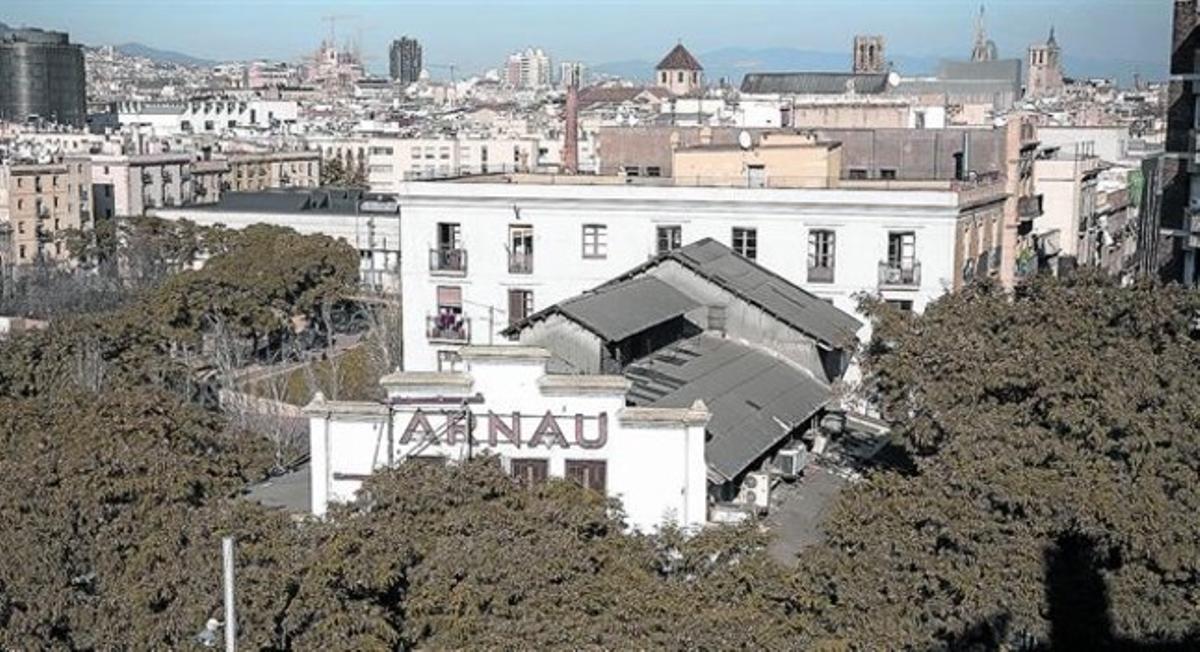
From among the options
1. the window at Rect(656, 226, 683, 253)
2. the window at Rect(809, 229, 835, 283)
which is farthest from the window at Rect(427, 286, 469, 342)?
the window at Rect(809, 229, 835, 283)

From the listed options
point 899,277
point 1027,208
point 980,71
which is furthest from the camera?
point 980,71

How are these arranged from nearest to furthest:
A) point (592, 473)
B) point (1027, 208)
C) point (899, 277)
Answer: point (592, 473)
point (899, 277)
point (1027, 208)

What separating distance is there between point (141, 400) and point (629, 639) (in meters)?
11.2

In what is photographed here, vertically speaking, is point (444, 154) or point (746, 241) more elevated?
point (444, 154)

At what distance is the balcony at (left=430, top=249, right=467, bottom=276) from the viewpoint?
50594 mm

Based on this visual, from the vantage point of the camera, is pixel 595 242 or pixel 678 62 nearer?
pixel 595 242

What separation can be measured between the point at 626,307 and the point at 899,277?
19.2 metres

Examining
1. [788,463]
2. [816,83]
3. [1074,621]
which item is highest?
[816,83]

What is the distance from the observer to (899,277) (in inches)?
1855

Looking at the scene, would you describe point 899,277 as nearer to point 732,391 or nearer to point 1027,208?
point 1027,208

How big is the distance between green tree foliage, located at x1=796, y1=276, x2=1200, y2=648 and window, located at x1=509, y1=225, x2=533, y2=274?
79.7 feet

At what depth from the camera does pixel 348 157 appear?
147m

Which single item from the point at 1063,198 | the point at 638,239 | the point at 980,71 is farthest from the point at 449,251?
the point at 980,71

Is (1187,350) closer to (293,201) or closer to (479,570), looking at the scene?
(479,570)
